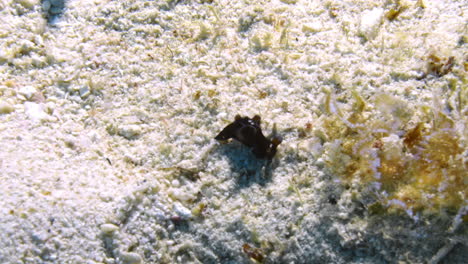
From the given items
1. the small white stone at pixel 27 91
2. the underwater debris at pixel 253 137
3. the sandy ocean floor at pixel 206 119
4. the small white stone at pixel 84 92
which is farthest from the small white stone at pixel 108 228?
the small white stone at pixel 27 91

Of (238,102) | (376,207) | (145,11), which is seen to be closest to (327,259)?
(376,207)

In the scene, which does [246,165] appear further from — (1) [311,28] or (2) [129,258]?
(1) [311,28]

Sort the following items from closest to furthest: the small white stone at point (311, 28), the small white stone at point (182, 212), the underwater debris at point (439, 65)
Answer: the small white stone at point (182, 212), the underwater debris at point (439, 65), the small white stone at point (311, 28)

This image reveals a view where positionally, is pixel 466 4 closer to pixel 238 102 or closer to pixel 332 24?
pixel 332 24

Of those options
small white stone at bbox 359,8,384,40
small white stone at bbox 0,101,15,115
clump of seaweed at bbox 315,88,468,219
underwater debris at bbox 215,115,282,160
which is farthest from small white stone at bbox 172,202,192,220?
small white stone at bbox 359,8,384,40

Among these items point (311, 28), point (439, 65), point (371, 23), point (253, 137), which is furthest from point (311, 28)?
point (253, 137)

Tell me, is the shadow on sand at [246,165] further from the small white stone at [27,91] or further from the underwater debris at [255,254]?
the small white stone at [27,91]
